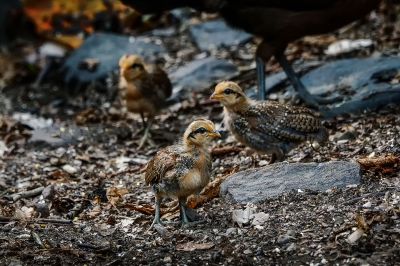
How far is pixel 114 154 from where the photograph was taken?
755 centimetres

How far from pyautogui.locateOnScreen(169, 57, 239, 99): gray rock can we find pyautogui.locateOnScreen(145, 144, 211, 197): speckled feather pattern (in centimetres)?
381

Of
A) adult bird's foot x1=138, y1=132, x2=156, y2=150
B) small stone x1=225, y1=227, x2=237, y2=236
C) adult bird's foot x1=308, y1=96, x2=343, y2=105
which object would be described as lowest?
adult bird's foot x1=138, y1=132, x2=156, y2=150

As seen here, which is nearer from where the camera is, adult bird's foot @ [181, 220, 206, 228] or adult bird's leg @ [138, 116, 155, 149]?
adult bird's foot @ [181, 220, 206, 228]

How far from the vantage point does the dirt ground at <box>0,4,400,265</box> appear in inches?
175

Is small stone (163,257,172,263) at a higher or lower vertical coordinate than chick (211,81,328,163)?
lower

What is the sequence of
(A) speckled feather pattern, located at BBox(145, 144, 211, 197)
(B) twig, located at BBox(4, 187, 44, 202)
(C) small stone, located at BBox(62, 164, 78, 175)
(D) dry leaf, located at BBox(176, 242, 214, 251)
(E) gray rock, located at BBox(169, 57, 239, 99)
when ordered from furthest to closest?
(E) gray rock, located at BBox(169, 57, 239, 99) < (C) small stone, located at BBox(62, 164, 78, 175) < (B) twig, located at BBox(4, 187, 44, 202) < (A) speckled feather pattern, located at BBox(145, 144, 211, 197) < (D) dry leaf, located at BBox(176, 242, 214, 251)

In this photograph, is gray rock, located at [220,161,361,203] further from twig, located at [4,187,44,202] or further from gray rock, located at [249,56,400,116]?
gray rock, located at [249,56,400,116]

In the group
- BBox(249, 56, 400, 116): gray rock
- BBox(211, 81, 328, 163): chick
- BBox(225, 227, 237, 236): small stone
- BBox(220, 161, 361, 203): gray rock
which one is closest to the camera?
BBox(225, 227, 237, 236): small stone

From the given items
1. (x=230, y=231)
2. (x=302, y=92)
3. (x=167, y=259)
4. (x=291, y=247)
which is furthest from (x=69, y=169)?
(x=291, y=247)

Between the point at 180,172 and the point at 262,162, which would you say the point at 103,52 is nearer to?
the point at 262,162

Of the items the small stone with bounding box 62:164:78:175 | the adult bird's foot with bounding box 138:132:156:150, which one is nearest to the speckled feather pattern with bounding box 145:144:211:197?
the small stone with bounding box 62:164:78:175

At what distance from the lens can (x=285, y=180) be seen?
5.23 meters

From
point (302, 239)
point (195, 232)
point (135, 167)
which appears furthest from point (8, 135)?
point (302, 239)

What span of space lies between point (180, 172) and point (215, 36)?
5.65 meters
